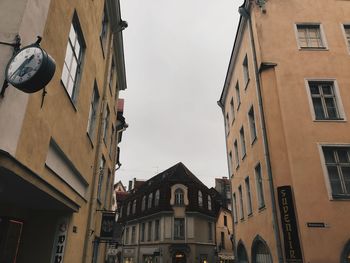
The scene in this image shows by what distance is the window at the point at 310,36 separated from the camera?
14383 millimetres

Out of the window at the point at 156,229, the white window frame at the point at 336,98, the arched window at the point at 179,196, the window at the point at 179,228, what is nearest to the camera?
the white window frame at the point at 336,98

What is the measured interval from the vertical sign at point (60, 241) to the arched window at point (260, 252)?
8258 millimetres

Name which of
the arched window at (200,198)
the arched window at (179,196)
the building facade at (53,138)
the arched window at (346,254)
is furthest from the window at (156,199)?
the arched window at (346,254)

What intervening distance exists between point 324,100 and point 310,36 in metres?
3.74

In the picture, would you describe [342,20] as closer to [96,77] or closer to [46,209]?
[96,77]

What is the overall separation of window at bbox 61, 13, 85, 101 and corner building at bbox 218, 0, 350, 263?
26.1 feet

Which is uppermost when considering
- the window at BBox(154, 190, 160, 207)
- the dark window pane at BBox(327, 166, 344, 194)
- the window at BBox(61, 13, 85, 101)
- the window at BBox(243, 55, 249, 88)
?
the window at BBox(243, 55, 249, 88)

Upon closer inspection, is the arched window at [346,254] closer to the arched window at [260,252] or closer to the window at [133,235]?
the arched window at [260,252]

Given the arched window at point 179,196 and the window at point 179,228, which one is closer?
the window at point 179,228

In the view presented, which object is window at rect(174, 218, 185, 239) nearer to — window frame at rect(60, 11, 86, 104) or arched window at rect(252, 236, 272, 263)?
arched window at rect(252, 236, 272, 263)

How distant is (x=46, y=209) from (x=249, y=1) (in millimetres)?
13536

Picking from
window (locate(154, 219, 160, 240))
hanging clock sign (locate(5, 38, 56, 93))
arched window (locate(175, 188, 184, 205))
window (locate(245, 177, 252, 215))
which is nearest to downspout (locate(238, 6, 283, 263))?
window (locate(245, 177, 252, 215))

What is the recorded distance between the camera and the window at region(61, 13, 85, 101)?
7.48 m

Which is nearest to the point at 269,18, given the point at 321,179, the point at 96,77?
the point at 321,179
